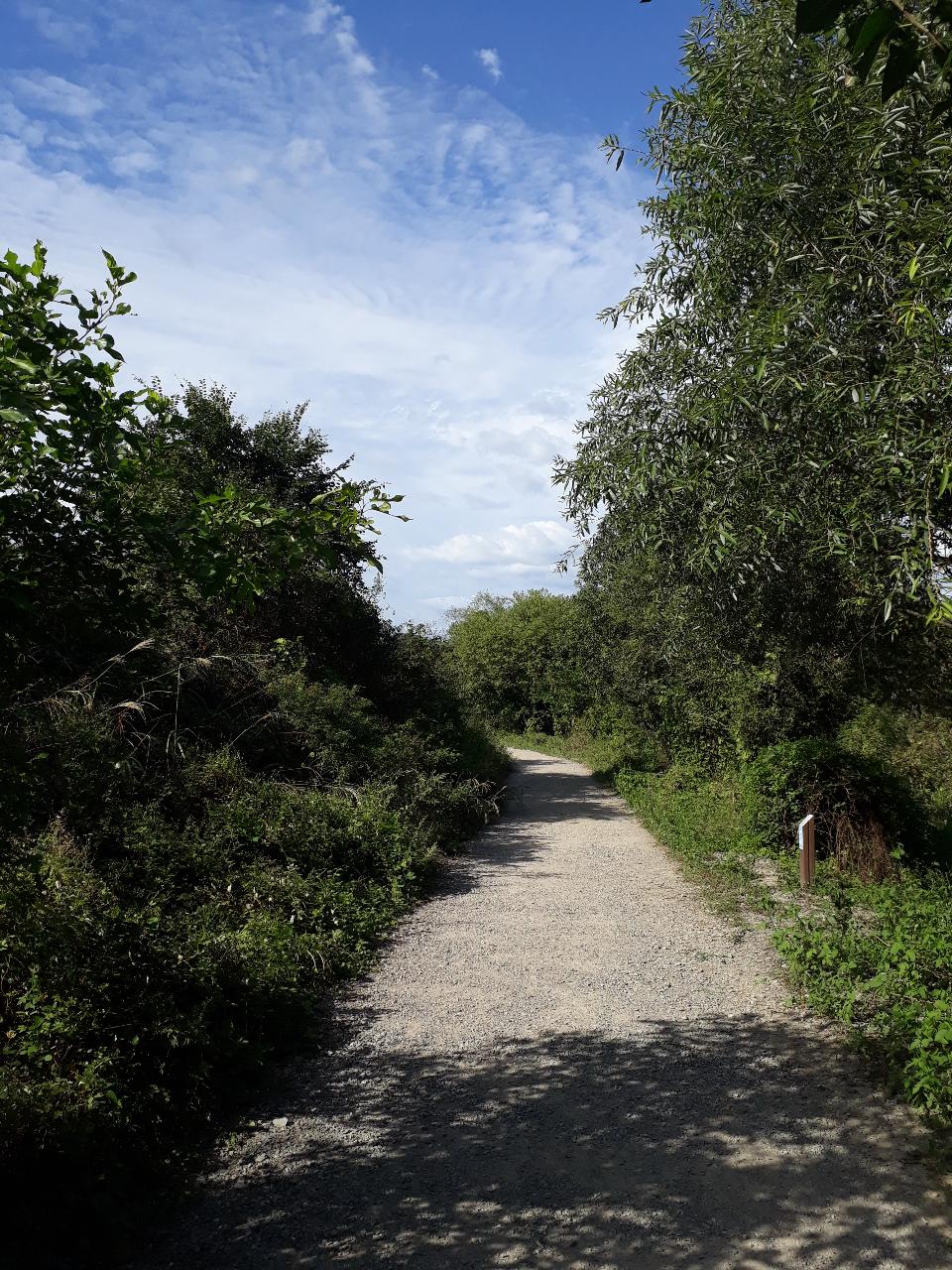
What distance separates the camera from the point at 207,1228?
3.87m

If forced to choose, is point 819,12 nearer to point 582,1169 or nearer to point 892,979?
point 582,1169

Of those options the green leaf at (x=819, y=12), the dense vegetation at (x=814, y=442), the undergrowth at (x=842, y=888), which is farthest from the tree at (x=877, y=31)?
the undergrowth at (x=842, y=888)

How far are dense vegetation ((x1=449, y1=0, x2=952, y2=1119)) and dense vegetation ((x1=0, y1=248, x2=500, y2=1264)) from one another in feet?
10.2

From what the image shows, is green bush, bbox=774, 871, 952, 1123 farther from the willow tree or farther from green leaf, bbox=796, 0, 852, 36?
green leaf, bbox=796, 0, 852, 36

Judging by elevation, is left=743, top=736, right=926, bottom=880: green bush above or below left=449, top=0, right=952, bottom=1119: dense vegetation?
below

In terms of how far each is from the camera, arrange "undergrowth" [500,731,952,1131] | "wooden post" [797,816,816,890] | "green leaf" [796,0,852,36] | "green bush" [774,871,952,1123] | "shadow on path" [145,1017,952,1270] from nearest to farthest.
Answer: "green leaf" [796,0,852,36]
"shadow on path" [145,1017,952,1270]
"green bush" [774,871,952,1123]
"undergrowth" [500,731,952,1131]
"wooden post" [797,816,816,890]

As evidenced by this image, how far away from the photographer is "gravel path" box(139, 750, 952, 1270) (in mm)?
3670

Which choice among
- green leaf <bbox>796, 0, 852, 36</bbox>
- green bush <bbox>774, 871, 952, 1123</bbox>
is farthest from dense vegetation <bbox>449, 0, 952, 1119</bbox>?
green leaf <bbox>796, 0, 852, 36</bbox>

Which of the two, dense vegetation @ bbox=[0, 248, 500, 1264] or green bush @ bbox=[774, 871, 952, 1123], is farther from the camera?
green bush @ bbox=[774, 871, 952, 1123]

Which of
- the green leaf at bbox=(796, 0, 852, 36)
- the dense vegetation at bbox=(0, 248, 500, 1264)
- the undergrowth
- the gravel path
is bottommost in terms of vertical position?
the gravel path

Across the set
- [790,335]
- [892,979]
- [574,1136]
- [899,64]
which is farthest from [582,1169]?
[790,335]

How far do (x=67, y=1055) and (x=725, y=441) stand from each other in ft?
18.9

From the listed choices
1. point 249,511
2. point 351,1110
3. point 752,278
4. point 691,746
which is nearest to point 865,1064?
point 351,1110

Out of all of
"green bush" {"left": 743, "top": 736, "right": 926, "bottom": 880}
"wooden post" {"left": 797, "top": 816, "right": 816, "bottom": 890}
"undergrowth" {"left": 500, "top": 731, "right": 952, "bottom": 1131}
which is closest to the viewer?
"undergrowth" {"left": 500, "top": 731, "right": 952, "bottom": 1131}
